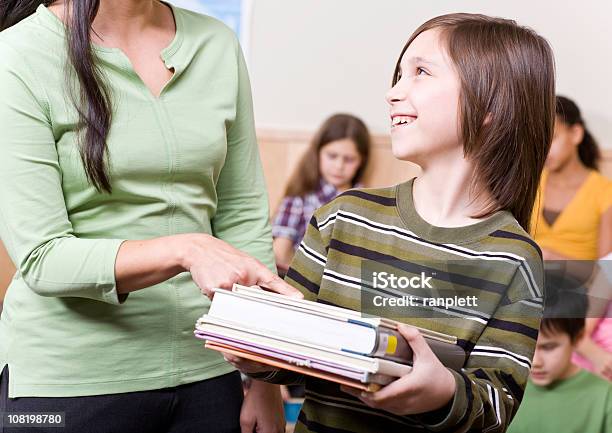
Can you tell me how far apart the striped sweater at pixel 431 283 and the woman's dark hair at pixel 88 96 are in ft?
0.97

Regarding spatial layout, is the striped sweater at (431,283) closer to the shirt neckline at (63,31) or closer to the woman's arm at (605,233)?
the shirt neckline at (63,31)

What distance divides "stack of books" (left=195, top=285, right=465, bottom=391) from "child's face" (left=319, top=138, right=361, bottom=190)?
3164 millimetres

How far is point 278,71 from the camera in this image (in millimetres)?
4285

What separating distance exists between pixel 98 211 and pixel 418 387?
1.62ft

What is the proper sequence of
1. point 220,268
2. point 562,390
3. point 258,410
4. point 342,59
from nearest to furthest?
point 220,268 → point 258,410 → point 562,390 → point 342,59

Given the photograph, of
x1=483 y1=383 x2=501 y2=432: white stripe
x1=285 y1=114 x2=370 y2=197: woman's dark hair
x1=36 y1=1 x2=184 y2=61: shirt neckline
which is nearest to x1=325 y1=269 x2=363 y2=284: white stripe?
x1=483 y1=383 x2=501 y2=432: white stripe

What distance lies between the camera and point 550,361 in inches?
89.2

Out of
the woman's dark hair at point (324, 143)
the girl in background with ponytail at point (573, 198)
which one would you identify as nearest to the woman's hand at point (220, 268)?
the girl in background with ponytail at point (573, 198)

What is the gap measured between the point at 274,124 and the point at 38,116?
327 cm

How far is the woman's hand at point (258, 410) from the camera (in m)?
1.24

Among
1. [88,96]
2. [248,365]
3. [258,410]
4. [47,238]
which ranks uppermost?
[88,96]

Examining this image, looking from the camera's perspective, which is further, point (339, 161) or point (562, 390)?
point (339, 161)

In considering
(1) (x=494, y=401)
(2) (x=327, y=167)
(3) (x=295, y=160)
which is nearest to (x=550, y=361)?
(1) (x=494, y=401)

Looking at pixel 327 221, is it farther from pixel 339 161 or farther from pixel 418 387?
pixel 339 161
